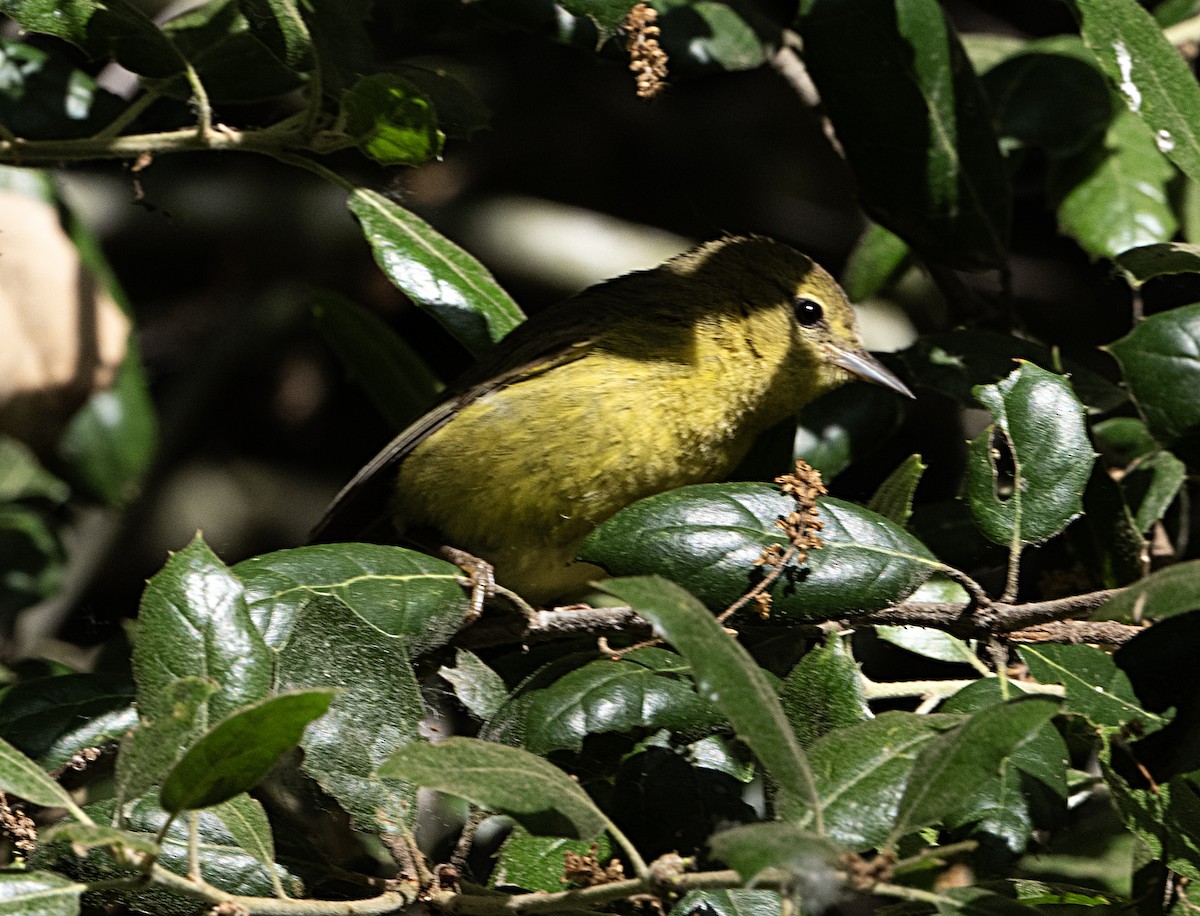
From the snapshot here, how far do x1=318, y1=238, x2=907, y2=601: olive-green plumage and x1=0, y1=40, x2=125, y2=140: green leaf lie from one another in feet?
3.32

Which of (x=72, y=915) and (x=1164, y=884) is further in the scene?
(x=1164, y=884)

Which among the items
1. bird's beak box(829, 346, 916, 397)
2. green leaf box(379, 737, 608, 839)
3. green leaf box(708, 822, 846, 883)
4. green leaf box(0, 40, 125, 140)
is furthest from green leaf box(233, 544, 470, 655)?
green leaf box(0, 40, 125, 140)

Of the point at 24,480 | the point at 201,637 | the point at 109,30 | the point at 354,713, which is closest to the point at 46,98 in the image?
the point at 109,30

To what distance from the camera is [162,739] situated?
169 cm

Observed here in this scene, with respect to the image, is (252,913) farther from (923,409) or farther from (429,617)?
(923,409)

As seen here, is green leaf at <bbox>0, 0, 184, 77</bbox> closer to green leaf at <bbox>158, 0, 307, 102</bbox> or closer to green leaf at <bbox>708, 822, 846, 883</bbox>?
green leaf at <bbox>158, 0, 307, 102</bbox>

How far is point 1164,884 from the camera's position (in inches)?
78.4

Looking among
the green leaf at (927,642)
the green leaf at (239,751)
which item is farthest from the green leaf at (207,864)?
the green leaf at (927,642)

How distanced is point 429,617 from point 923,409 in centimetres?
259

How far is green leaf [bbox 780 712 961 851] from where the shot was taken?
1780 mm

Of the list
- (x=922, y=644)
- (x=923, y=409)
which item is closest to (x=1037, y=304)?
(x=923, y=409)

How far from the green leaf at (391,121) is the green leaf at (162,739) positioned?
113cm

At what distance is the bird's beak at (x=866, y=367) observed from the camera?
10.5ft

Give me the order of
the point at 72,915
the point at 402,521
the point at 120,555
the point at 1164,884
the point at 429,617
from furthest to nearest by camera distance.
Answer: the point at 120,555 < the point at 402,521 < the point at 429,617 < the point at 1164,884 < the point at 72,915
